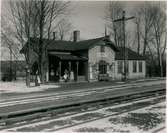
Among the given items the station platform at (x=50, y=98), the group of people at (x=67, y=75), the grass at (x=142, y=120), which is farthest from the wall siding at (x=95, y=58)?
the grass at (x=142, y=120)

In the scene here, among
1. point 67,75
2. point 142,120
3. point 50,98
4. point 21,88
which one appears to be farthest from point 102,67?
point 142,120

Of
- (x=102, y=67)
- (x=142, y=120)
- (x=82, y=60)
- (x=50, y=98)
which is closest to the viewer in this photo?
(x=142, y=120)

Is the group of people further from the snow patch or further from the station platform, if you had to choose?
the station platform

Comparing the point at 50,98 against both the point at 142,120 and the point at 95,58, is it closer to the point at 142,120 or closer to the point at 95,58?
the point at 142,120

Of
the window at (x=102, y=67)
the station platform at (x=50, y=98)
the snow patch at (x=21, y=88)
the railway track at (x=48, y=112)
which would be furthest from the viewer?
the window at (x=102, y=67)

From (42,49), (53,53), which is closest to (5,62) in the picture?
(53,53)

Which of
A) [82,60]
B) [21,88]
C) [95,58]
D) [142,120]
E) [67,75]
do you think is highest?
[95,58]

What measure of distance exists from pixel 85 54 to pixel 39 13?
799 cm

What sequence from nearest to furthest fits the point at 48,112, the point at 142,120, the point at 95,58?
the point at 142,120
the point at 48,112
the point at 95,58

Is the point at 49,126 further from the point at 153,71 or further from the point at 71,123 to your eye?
the point at 153,71

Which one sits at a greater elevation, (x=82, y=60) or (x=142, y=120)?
(x=82, y=60)

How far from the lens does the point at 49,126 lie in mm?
8094

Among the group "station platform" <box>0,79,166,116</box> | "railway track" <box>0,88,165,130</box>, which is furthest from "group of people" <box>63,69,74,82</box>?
"railway track" <box>0,88,165,130</box>

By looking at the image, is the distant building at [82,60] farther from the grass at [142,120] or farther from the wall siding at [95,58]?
the grass at [142,120]
